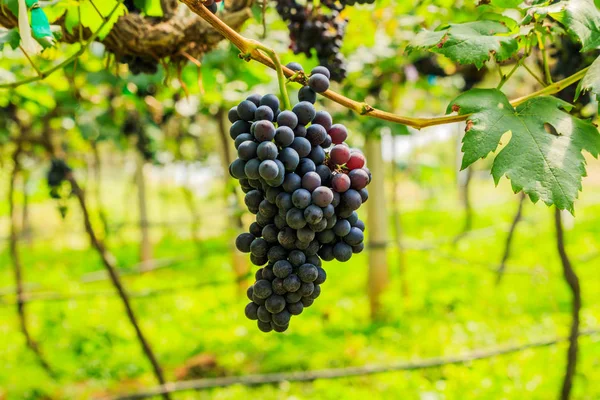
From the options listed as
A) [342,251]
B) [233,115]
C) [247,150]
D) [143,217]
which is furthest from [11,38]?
[143,217]

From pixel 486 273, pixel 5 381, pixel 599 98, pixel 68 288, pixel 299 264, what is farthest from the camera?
pixel 68 288

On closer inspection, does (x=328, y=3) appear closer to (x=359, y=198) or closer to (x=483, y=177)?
(x=359, y=198)

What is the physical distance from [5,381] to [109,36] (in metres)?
3.62

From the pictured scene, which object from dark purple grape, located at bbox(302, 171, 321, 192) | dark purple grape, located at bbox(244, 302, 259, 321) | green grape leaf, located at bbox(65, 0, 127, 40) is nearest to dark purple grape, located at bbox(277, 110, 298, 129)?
dark purple grape, located at bbox(302, 171, 321, 192)

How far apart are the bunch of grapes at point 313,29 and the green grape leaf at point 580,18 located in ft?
2.90

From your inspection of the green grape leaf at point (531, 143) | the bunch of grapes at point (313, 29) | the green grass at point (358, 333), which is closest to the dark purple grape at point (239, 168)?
the green grape leaf at point (531, 143)

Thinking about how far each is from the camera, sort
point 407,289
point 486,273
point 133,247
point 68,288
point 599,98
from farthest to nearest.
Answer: point 133,247, point 68,288, point 486,273, point 407,289, point 599,98

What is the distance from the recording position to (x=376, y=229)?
4.80 meters

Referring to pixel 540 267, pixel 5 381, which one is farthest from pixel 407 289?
pixel 5 381

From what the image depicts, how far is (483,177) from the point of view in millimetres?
22734

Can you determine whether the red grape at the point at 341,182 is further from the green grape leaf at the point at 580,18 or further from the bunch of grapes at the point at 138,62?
the bunch of grapes at the point at 138,62

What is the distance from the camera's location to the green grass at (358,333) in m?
3.40

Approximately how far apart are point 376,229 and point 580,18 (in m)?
3.83

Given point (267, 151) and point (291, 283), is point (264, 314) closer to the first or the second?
point (291, 283)
